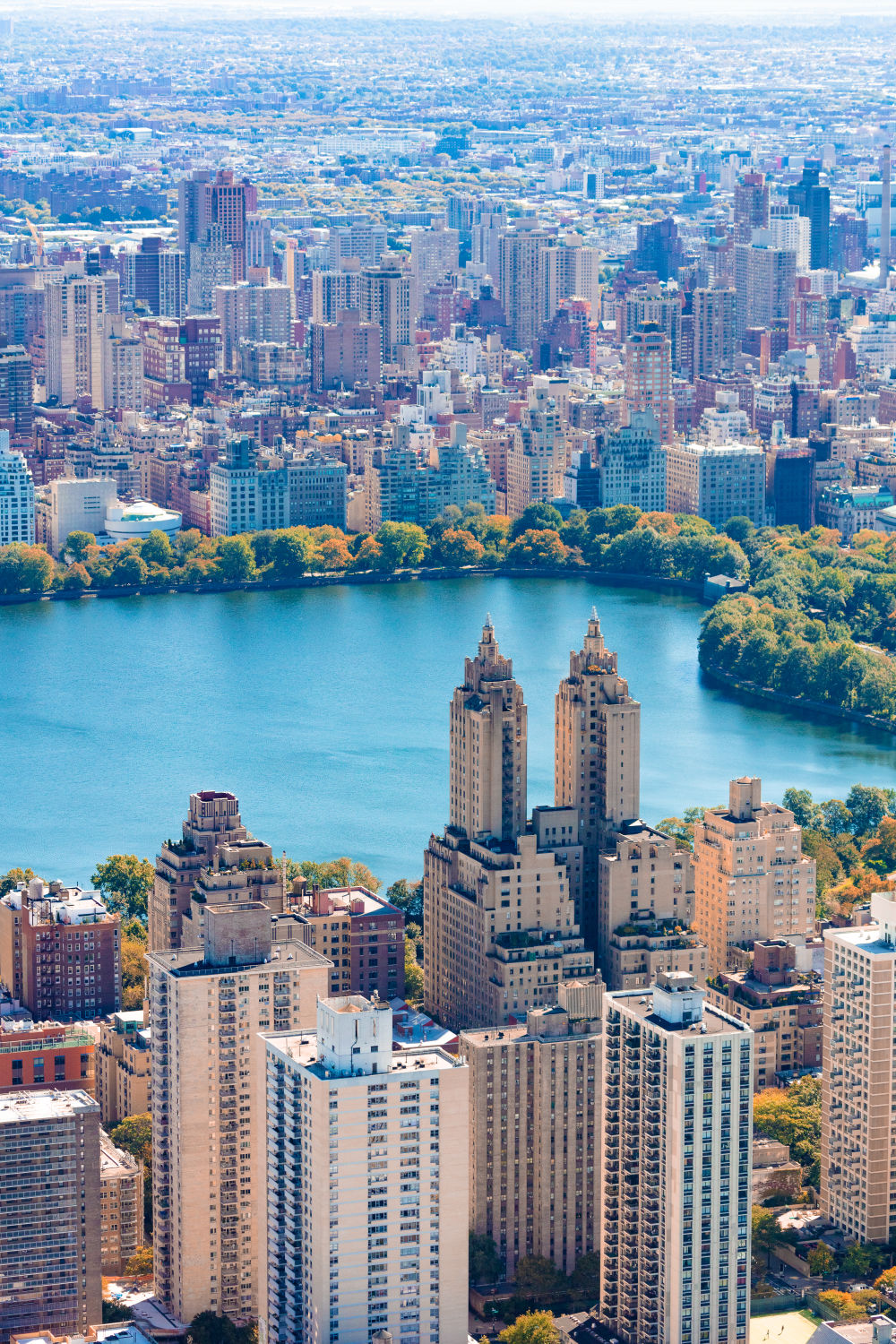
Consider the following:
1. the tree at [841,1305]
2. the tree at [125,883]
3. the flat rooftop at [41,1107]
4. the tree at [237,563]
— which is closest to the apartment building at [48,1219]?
the flat rooftop at [41,1107]

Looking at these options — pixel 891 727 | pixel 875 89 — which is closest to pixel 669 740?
pixel 891 727

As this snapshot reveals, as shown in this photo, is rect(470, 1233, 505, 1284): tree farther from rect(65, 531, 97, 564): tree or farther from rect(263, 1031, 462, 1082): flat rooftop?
rect(65, 531, 97, 564): tree

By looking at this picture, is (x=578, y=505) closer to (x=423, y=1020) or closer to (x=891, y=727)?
(x=891, y=727)

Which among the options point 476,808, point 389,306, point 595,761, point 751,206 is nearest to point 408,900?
point 476,808

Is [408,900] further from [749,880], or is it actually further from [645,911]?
[645,911]

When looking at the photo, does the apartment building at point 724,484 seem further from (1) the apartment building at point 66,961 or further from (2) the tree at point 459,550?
(1) the apartment building at point 66,961
